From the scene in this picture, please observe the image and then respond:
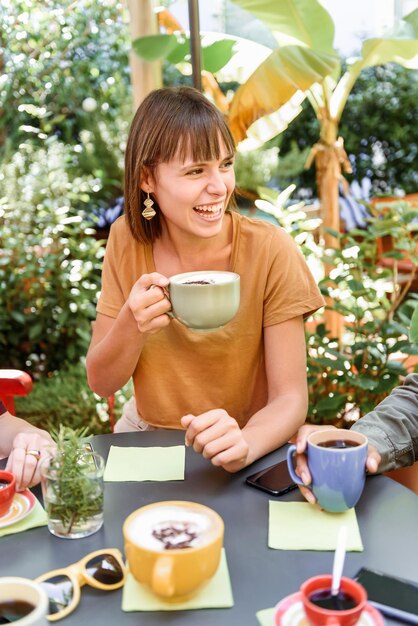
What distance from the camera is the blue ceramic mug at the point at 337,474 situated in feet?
3.64

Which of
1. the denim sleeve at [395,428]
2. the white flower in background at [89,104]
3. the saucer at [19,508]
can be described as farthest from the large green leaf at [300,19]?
the white flower in background at [89,104]

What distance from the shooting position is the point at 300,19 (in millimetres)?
2969

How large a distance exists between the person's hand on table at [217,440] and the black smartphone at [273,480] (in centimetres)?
4

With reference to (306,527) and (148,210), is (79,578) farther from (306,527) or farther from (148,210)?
(148,210)

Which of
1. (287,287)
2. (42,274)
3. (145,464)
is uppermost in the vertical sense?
(287,287)

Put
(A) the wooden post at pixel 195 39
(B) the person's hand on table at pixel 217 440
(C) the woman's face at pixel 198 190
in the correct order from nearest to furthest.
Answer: (B) the person's hand on table at pixel 217 440, (C) the woman's face at pixel 198 190, (A) the wooden post at pixel 195 39

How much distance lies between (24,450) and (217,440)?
32 centimetres

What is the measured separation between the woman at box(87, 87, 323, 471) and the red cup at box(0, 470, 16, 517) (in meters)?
0.45

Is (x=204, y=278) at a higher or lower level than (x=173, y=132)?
lower

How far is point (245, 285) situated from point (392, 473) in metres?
0.53

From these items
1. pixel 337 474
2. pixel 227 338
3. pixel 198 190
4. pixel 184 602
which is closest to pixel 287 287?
pixel 227 338

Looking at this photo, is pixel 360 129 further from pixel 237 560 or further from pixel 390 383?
pixel 237 560

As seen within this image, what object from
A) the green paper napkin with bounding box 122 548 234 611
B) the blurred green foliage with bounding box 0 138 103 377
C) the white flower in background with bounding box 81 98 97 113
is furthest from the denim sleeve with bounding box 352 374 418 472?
the white flower in background with bounding box 81 98 97 113

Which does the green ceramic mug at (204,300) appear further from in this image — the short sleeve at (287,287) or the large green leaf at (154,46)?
the large green leaf at (154,46)
